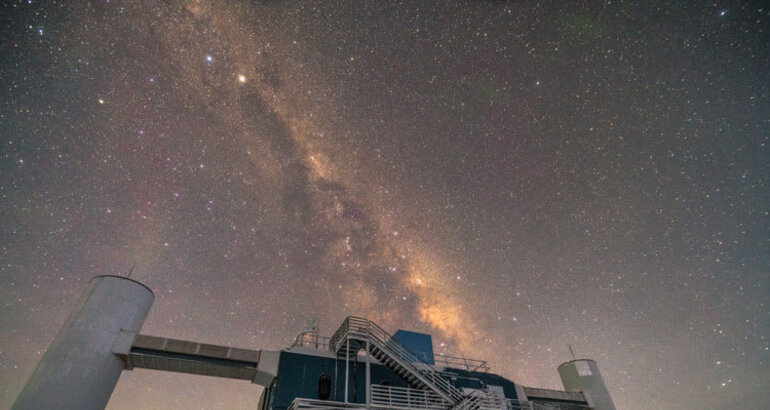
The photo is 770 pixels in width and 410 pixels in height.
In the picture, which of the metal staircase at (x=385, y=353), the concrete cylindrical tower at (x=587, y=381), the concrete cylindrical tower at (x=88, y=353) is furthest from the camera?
the concrete cylindrical tower at (x=587, y=381)

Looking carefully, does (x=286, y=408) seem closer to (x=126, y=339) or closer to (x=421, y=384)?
(x=421, y=384)

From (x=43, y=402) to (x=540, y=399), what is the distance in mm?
32229

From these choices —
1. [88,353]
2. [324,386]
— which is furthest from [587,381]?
[88,353]

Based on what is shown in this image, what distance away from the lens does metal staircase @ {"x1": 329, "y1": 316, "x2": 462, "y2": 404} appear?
20761 millimetres

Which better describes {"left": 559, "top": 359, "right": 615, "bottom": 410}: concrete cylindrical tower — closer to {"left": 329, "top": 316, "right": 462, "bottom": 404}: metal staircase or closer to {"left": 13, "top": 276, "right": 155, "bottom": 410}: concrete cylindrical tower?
{"left": 329, "top": 316, "right": 462, "bottom": 404}: metal staircase

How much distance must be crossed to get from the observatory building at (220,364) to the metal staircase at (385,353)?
57mm

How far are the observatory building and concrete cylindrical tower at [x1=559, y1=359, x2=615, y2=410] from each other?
43.9 ft

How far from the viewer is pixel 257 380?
2138 centimetres

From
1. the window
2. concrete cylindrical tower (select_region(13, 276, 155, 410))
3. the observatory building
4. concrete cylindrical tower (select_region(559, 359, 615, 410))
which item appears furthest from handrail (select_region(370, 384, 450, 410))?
concrete cylindrical tower (select_region(559, 359, 615, 410))

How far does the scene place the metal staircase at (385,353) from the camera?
20.8 metres

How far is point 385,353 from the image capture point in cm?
2105

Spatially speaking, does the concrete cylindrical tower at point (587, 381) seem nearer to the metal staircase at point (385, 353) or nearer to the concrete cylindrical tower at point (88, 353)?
the metal staircase at point (385, 353)

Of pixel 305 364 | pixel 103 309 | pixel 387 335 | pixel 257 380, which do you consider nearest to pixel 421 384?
pixel 387 335

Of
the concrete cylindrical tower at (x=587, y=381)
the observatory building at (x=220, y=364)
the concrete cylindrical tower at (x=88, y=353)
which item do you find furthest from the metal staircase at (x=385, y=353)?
the concrete cylindrical tower at (x=587, y=381)
